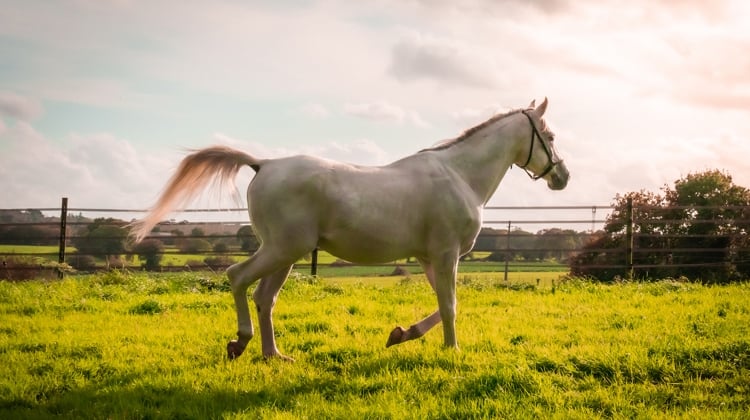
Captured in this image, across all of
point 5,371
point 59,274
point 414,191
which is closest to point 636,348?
point 414,191

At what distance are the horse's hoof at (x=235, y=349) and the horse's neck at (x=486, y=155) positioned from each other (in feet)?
8.97

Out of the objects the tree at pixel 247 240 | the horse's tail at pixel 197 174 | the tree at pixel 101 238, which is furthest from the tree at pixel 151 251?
the horse's tail at pixel 197 174

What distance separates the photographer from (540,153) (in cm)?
701

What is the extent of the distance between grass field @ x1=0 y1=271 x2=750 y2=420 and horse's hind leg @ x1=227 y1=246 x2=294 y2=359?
0.19 meters

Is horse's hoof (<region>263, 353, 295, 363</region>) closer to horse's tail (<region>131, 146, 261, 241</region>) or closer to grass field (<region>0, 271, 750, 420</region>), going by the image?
grass field (<region>0, 271, 750, 420</region>)

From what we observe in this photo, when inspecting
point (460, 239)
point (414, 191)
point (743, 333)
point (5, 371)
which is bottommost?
point (5, 371)

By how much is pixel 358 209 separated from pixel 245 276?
1.16 meters

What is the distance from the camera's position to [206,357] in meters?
5.93

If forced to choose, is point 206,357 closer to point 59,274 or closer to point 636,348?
point 636,348

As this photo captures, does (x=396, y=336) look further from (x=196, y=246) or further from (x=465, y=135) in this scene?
(x=196, y=246)

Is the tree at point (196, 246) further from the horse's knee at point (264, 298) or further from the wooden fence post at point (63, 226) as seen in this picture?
the horse's knee at point (264, 298)

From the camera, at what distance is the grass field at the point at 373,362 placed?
4.54 meters

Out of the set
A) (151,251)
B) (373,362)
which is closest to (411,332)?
(373,362)

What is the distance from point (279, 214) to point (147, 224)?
142 centimetres
